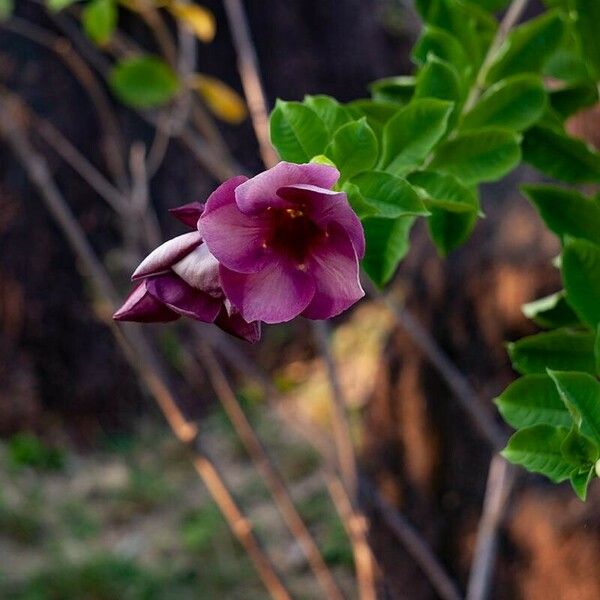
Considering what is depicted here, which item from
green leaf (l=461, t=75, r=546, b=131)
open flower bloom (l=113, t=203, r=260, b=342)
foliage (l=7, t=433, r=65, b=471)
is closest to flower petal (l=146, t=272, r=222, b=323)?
open flower bloom (l=113, t=203, r=260, b=342)

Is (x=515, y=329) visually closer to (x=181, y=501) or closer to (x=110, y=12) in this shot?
(x=110, y=12)

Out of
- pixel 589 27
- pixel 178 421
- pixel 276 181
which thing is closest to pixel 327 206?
pixel 276 181

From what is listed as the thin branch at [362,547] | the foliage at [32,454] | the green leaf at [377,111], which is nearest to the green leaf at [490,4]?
the green leaf at [377,111]

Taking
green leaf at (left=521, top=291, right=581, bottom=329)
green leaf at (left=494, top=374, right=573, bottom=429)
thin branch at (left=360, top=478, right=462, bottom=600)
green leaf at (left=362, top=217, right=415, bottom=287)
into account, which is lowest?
thin branch at (left=360, top=478, right=462, bottom=600)

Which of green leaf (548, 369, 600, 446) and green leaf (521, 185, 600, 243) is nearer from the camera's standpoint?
green leaf (548, 369, 600, 446)

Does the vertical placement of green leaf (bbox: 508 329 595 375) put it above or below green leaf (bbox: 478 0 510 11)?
below

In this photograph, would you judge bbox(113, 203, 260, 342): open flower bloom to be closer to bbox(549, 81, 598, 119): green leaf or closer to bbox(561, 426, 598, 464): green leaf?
bbox(561, 426, 598, 464): green leaf

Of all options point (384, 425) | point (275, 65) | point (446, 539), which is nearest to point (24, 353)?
point (275, 65)
